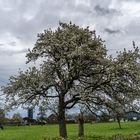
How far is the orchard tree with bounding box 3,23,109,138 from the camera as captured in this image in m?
50.3

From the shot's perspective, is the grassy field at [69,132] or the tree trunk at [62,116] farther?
the grassy field at [69,132]

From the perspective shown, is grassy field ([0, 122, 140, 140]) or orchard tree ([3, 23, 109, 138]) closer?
orchard tree ([3, 23, 109, 138])

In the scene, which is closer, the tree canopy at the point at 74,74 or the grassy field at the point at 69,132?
the tree canopy at the point at 74,74

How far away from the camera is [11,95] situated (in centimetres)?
5234

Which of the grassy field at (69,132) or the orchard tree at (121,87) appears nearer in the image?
the orchard tree at (121,87)

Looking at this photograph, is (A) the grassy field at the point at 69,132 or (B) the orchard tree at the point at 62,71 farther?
(A) the grassy field at the point at 69,132

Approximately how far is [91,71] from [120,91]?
3716mm

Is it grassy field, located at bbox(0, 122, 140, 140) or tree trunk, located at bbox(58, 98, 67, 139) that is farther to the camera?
grassy field, located at bbox(0, 122, 140, 140)

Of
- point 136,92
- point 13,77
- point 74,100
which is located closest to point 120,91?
point 136,92

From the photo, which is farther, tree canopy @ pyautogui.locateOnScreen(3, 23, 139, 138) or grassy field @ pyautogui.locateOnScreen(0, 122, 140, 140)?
grassy field @ pyautogui.locateOnScreen(0, 122, 140, 140)

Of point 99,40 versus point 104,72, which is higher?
point 99,40

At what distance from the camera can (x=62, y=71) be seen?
2005 inches

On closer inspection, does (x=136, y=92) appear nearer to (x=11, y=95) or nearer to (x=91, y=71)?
(x=91, y=71)

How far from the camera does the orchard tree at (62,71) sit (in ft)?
165
